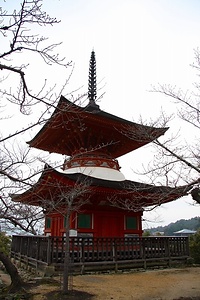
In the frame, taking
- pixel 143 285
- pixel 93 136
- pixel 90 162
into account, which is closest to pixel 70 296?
pixel 143 285

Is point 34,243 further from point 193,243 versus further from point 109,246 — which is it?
point 193,243

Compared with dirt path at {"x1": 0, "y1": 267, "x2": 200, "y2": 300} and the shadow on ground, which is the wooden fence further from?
the shadow on ground

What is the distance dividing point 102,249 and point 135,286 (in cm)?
282

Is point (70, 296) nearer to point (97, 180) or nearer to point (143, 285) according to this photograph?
point (143, 285)

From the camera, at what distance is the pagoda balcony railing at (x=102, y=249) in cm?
984

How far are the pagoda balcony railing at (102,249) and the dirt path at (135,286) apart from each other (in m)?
0.89

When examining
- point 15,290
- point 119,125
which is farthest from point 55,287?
point 119,125

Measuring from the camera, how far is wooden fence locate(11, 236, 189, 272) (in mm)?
9859

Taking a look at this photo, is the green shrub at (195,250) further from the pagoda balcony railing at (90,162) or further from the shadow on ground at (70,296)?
the shadow on ground at (70,296)

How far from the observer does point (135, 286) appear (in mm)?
7895

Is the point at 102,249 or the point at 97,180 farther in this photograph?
the point at 97,180

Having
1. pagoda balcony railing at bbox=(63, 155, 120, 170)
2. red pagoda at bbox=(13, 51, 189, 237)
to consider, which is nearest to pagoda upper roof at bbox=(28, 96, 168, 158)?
red pagoda at bbox=(13, 51, 189, 237)

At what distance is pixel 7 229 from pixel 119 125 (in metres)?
9.05

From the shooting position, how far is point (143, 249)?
11.5 metres
